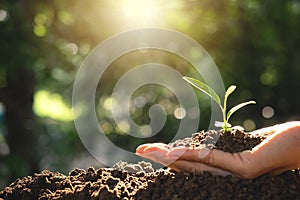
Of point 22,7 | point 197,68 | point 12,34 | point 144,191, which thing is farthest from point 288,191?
point 197,68

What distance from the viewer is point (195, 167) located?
1144 millimetres

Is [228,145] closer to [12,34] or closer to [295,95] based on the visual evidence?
[12,34]

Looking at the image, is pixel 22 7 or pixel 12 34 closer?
pixel 12 34

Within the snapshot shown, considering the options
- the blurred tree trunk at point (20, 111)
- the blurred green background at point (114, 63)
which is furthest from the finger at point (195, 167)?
the blurred tree trunk at point (20, 111)

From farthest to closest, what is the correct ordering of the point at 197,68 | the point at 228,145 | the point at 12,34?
the point at 197,68 < the point at 12,34 < the point at 228,145

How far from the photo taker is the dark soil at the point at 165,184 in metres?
1.06

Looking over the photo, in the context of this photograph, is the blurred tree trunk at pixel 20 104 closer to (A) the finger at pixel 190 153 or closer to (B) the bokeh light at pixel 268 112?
(B) the bokeh light at pixel 268 112

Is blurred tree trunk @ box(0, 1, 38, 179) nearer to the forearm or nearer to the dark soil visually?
the dark soil

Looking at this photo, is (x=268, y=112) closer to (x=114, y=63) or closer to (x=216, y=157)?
(x=114, y=63)

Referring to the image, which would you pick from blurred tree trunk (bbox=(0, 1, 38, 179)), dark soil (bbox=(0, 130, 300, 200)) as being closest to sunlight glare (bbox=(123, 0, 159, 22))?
blurred tree trunk (bbox=(0, 1, 38, 179))

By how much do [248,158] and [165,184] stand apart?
18 cm

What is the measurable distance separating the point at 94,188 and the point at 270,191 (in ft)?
1.19

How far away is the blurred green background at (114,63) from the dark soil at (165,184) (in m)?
1.97

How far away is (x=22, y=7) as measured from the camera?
11.2ft
